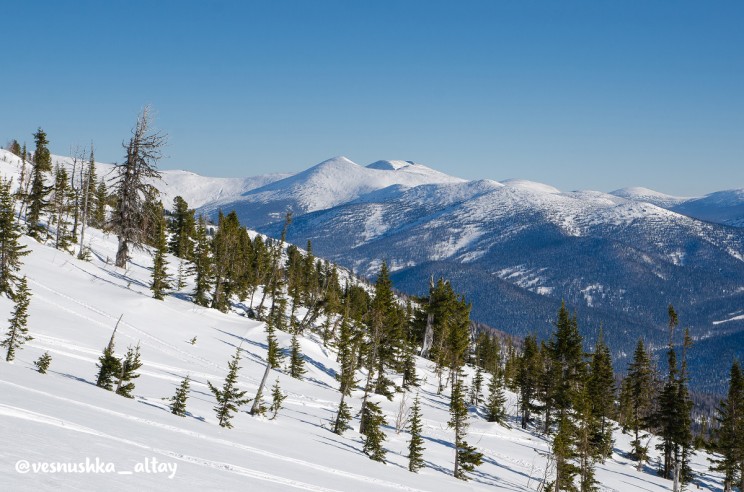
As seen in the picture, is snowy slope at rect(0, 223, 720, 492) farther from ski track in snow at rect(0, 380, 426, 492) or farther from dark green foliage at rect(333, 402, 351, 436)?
dark green foliage at rect(333, 402, 351, 436)

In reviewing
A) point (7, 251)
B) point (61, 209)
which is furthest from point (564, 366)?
point (61, 209)

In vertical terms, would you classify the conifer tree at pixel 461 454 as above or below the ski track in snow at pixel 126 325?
below

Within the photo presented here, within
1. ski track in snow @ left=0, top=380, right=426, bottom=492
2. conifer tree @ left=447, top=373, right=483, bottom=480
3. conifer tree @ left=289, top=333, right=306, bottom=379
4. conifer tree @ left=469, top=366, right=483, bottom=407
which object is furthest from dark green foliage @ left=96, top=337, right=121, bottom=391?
conifer tree @ left=469, top=366, right=483, bottom=407

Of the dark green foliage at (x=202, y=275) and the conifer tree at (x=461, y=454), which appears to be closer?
the conifer tree at (x=461, y=454)

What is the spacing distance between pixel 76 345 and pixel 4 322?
11.8 ft

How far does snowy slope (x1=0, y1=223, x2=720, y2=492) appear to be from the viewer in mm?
9625

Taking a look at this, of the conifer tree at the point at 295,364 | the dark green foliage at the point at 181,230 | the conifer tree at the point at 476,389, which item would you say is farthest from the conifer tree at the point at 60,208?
the conifer tree at the point at 476,389

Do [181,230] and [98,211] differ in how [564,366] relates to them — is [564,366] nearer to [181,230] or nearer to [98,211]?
[181,230]

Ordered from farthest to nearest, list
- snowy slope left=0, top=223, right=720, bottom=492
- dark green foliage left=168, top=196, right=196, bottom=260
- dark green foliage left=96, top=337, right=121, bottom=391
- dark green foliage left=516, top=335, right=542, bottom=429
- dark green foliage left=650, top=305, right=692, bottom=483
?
dark green foliage left=168, top=196, right=196, bottom=260
dark green foliage left=516, top=335, right=542, bottom=429
dark green foliage left=650, top=305, right=692, bottom=483
dark green foliage left=96, top=337, right=121, bottom=391
snowy slope left=0, top=223, right=720, bottom=492

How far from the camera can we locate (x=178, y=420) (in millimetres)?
17984

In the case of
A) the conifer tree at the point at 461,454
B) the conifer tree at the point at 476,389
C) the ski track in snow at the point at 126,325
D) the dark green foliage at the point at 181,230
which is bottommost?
the conifer tree at the point at 476,389

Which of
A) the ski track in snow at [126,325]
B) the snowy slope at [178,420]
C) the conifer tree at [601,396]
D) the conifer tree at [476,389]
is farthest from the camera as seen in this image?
the conifer tree at [476,389]

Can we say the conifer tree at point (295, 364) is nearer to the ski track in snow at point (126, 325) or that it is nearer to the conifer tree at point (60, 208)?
the ski track in snow at point (126, 325)

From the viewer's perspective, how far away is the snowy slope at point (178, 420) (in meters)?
9.62
